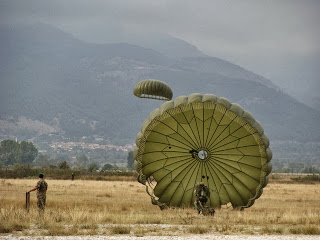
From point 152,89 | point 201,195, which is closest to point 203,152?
point 201,195

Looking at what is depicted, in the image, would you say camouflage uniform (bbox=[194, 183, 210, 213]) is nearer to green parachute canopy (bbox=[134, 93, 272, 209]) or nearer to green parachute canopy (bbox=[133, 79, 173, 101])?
green parachute canopy (bbox=[134, 93, 272, 209])

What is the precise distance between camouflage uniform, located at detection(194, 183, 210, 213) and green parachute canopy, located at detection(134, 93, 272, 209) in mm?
1922

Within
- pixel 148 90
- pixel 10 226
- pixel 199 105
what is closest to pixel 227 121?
pixel 199 105

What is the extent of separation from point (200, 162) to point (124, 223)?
7.22 metres

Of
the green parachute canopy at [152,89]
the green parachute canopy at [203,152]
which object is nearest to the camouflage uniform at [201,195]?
the green parachute canopy at [203,152]

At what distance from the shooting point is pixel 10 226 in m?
16.4

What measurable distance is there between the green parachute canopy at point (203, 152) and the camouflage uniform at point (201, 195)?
1922 millimetres

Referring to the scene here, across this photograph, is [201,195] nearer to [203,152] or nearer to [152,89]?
[203,152]

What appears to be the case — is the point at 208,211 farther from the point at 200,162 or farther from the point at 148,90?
the point at 148,90

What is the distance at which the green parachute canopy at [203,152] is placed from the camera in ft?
77.4

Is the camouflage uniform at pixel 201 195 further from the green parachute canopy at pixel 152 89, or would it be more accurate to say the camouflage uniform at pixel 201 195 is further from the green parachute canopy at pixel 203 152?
the green parachute canopy at pixel 152 89

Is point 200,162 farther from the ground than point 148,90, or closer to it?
closer to it

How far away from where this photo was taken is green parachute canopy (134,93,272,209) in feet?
77.4

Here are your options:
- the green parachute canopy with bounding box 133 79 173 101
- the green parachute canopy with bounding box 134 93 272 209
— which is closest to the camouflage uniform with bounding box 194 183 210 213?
the green parachute canopy with bounding box 134 93 272 209
